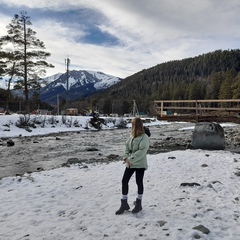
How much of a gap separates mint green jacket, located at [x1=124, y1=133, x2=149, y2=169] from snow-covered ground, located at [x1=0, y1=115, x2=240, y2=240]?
0.93m

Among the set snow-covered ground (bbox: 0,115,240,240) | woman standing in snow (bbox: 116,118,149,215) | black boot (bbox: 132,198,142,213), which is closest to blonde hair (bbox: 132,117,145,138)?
woman standing in snow (bbox: 116,118,149,215)

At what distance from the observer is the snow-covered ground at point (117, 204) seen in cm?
480

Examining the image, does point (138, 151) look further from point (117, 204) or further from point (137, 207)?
point (117, 204)

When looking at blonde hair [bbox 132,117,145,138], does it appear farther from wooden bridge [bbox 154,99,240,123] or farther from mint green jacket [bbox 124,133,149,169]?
wooden bridge [bbox 154,99,240,123]

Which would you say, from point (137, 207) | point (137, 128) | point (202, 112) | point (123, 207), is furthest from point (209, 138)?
point (123, 207)

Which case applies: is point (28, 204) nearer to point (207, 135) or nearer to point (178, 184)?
point (178, 184)

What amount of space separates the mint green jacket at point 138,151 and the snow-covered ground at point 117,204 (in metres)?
0.93

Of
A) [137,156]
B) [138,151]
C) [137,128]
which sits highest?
[137,128]

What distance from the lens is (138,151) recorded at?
228 inches

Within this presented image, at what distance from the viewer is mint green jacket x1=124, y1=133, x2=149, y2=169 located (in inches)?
229

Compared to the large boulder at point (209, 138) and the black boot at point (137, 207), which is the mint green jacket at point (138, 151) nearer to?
the black boot at point (137, 207)

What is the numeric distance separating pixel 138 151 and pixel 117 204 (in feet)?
4.21

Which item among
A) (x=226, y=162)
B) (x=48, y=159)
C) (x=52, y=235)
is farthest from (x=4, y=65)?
(x=52, y=235)

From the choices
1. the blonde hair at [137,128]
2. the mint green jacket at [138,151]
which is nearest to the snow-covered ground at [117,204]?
the mint green jacket at [138,151]
